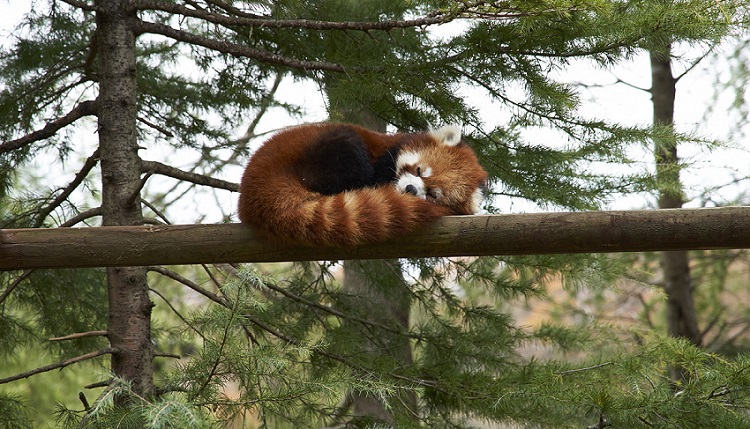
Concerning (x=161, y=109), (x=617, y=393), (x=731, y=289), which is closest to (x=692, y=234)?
(x=617, y=393)

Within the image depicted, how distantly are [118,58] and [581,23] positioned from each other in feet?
6.49

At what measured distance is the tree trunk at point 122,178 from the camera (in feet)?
9.37

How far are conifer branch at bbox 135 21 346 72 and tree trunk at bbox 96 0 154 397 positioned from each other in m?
0.13

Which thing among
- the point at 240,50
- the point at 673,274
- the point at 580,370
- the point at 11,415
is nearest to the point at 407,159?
the point at 240,50

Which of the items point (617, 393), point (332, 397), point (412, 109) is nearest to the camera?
point (332, 397)

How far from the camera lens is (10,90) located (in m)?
3.66

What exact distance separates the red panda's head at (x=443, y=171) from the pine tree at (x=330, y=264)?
0.21 meters

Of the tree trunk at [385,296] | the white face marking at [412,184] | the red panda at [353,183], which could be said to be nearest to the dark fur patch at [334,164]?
the red panda at [353,183]

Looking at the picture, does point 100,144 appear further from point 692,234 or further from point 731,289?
point 731,289

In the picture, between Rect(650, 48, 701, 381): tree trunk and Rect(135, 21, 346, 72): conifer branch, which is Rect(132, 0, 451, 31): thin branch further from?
Rect(650, 48, 701, 381): tree trunk

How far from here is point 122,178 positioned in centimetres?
295

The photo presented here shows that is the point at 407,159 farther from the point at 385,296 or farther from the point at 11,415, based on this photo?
the point at 11,415

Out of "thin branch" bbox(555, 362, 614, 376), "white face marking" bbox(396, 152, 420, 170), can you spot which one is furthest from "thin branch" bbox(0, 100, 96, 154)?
"thin branch" bbox(555, 362, 614, 376)

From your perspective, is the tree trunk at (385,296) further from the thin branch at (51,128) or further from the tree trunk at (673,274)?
the tree trunk at (673,274)
